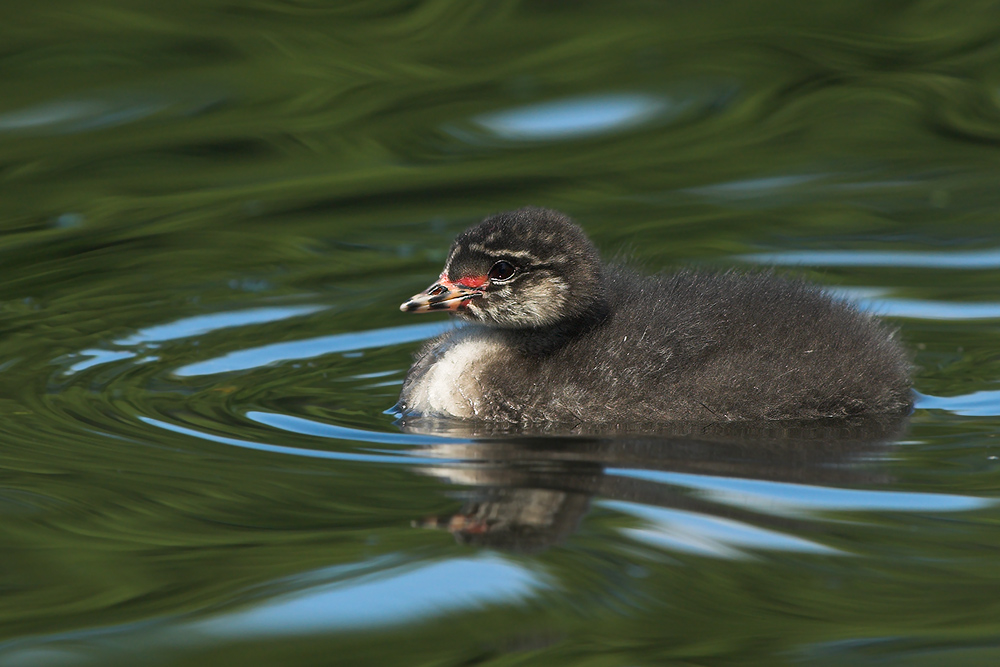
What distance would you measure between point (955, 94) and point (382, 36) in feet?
14.7

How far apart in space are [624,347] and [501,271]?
705mm

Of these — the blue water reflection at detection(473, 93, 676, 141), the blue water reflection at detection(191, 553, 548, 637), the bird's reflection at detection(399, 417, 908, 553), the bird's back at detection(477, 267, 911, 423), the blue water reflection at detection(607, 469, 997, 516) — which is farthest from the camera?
the blue water reflection at detection(473, 93, 676, 141)

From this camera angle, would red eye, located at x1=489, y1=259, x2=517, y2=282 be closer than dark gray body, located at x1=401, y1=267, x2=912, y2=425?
No

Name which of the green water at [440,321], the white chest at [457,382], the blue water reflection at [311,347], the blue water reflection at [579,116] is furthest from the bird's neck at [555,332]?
the blue water reflection at [579,116]

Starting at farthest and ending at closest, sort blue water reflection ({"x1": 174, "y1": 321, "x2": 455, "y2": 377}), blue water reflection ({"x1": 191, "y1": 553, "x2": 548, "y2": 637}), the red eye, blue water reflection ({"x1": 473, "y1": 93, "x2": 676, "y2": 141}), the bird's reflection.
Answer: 1. blue water reflection ({"x1": 473, "y1": 93, "x2": 676, "y2": 141})
2. blue water reflection ({"x1": 174, "y1": 321, "x2": 455, "y2": 377})
3. the red eye
4. the bird's reflection
5. blue water reflection ({"x1": 191, "y1": 553, "x2": 548, "y2": 637})

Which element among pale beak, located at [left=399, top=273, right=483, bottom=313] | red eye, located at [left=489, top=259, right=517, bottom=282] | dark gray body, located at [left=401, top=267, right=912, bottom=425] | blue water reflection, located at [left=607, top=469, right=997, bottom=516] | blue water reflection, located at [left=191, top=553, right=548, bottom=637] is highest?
red eye, located at [left=489, top=259, right=517, bottom=282]

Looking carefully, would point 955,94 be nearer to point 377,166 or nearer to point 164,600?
point 377,166

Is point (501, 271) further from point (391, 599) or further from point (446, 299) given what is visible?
point (391, 599)

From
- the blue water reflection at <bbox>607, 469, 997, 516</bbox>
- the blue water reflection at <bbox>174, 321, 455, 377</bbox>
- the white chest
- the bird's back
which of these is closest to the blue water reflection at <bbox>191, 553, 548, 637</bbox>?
the blue water reflection at <bbox>607, 469, 997, 516</bbox>

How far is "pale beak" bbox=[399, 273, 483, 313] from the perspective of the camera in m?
7.57

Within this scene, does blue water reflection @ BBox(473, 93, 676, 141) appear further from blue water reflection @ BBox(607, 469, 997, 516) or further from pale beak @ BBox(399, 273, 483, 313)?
blue water reflection @ BBox(607, 469, 997, 516)

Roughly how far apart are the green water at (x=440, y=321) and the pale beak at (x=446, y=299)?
59cm

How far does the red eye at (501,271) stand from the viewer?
751 cm

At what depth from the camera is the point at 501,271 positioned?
296 inches
